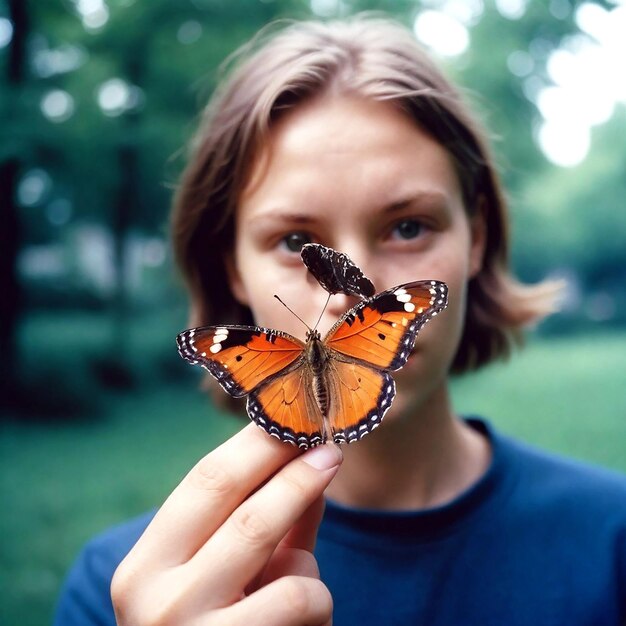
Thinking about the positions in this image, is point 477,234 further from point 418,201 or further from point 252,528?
point 252,528

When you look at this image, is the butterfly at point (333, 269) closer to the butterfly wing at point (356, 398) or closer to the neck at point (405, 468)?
the butterfly wing at point (356, 398)

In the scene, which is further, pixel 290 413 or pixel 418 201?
pixel 418 201

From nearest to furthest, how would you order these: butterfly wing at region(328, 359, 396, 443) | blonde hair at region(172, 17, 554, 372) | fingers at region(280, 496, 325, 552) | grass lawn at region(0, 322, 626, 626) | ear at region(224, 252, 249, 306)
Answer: butterfly wing at region(328, 359, 396, 443) → fingers at region(280, 496, 325, 552) → blonde hair at region(172, 17, 554, 372) → ear at region(224, 252, 249, 306) → grass lawn at region(0, 322, 626, 626)

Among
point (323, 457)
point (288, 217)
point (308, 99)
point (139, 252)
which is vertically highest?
point (308, 99)

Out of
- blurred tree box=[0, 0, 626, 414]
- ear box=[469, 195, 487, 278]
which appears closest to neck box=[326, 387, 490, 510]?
ear box=[469, 195, 487, 278]

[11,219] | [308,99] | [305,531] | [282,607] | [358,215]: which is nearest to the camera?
[282,607]

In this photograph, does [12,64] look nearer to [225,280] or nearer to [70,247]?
[70,247]

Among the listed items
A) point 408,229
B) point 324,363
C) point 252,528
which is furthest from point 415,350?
point 252,528

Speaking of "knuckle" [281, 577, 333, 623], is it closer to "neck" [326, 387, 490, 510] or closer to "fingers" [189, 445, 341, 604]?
"fingers" [189, 445, 341, 604]
